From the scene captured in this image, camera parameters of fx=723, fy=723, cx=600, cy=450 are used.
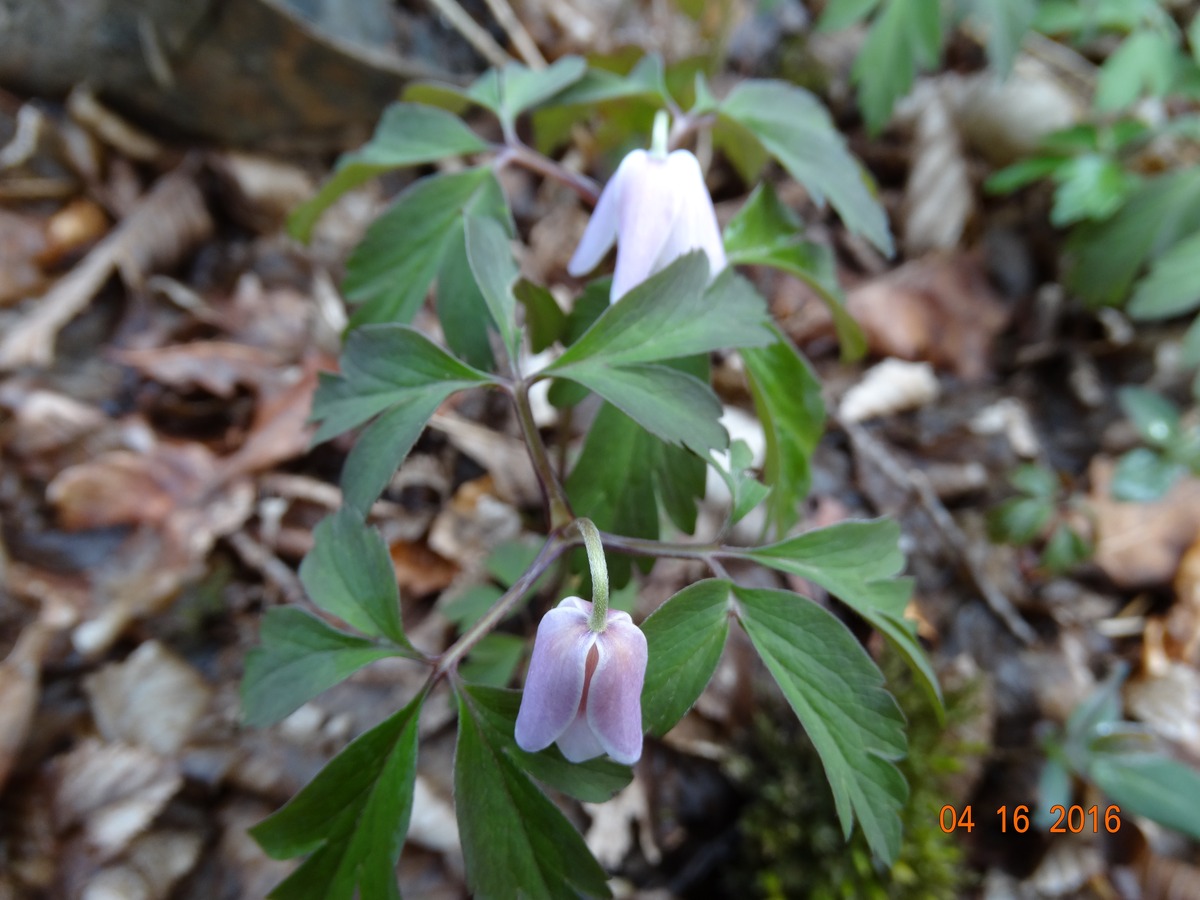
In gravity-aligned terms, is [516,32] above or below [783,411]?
above

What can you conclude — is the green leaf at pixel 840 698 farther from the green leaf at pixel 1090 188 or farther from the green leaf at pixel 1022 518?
the green leaf at pixel 1090 188

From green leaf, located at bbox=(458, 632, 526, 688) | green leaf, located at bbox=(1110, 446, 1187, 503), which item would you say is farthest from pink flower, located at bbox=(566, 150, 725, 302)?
green leaf, located at bbox=(1110, 446, 1187, 503)

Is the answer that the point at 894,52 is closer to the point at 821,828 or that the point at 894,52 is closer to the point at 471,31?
the point at 471,31

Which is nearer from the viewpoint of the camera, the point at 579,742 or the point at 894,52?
the point at 579,742

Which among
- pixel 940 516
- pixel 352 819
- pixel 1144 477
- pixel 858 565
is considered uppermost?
pixel 858 565

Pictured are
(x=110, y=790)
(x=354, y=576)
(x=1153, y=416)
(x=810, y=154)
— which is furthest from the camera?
(x=1153, y=416)

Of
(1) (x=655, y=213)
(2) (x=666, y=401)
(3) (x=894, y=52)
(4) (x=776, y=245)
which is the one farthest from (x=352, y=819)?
(3) (x=894, y=52)

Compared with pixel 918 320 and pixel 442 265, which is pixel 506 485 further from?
pixel 918 320
